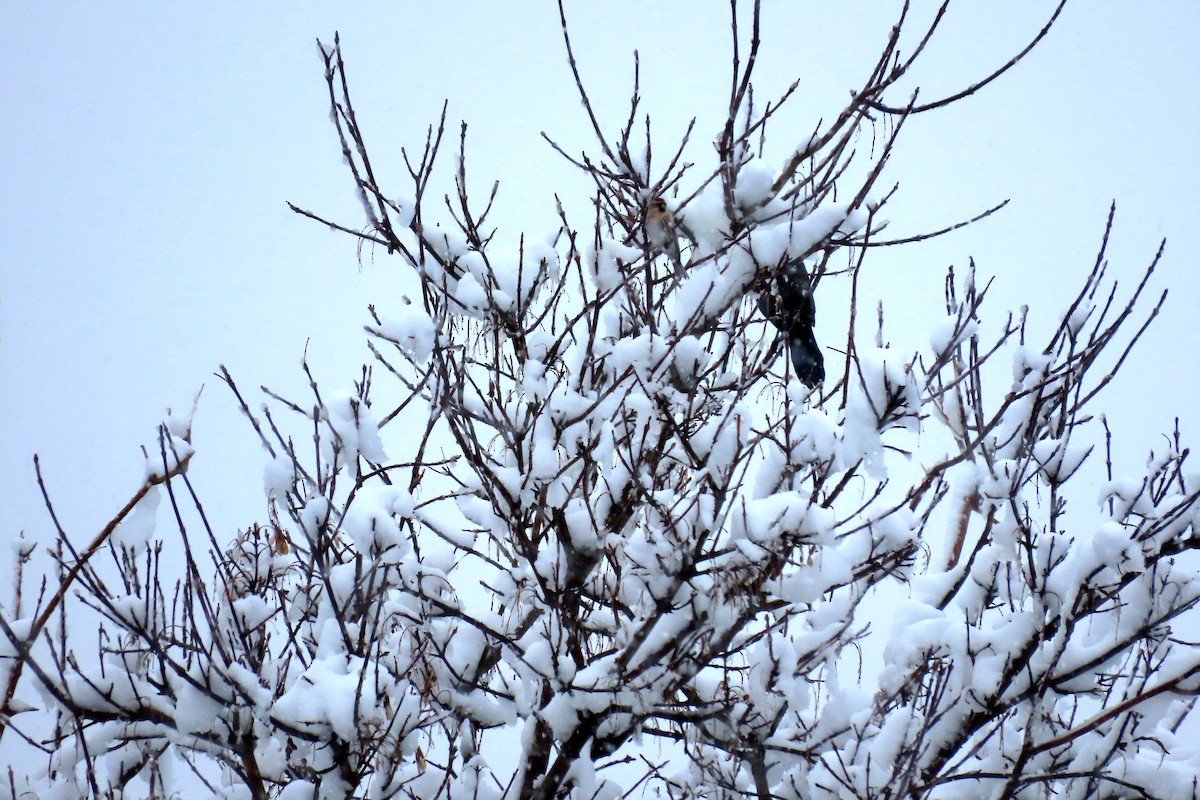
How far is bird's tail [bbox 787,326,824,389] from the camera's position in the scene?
10.4 ft

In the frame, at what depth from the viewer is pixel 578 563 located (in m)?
3.25

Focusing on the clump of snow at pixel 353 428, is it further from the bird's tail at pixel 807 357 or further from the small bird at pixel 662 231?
the bird's tail at pixel 807 357

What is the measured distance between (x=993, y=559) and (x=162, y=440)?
292cm

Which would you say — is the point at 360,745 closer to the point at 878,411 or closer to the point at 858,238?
the point at 878,411

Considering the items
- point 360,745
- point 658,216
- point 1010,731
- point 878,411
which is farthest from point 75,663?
point 1010,731

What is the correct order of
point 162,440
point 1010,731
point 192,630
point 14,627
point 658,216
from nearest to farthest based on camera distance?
point 162,440, point 14,627, point 192,630, point 658,216, point 1010,731

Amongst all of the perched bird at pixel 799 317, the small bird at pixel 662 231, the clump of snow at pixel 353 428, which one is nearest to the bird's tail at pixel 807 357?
the perched bird at pixel 799 317

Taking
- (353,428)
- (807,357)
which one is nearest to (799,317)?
(807,357)

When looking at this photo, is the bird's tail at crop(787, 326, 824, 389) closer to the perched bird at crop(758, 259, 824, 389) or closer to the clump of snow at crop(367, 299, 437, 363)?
the perched bird at crop(758, 259, 824, 389)

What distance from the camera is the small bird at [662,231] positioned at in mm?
3051

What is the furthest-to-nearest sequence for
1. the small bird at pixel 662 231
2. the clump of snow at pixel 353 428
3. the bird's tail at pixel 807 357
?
1. the bird's tail at pixel 807 357
2. the small bird at pixel 662 231
3. the clump of snow at pixel 353 428

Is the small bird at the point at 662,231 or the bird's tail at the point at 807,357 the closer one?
the small bird at the point at 662,231

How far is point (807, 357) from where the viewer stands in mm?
3176

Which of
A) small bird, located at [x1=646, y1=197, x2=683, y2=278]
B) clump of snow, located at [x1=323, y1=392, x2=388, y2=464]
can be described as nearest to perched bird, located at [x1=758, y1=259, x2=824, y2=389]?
small bird, located at [x1=646, y1=197, x2=683, y2=278]
